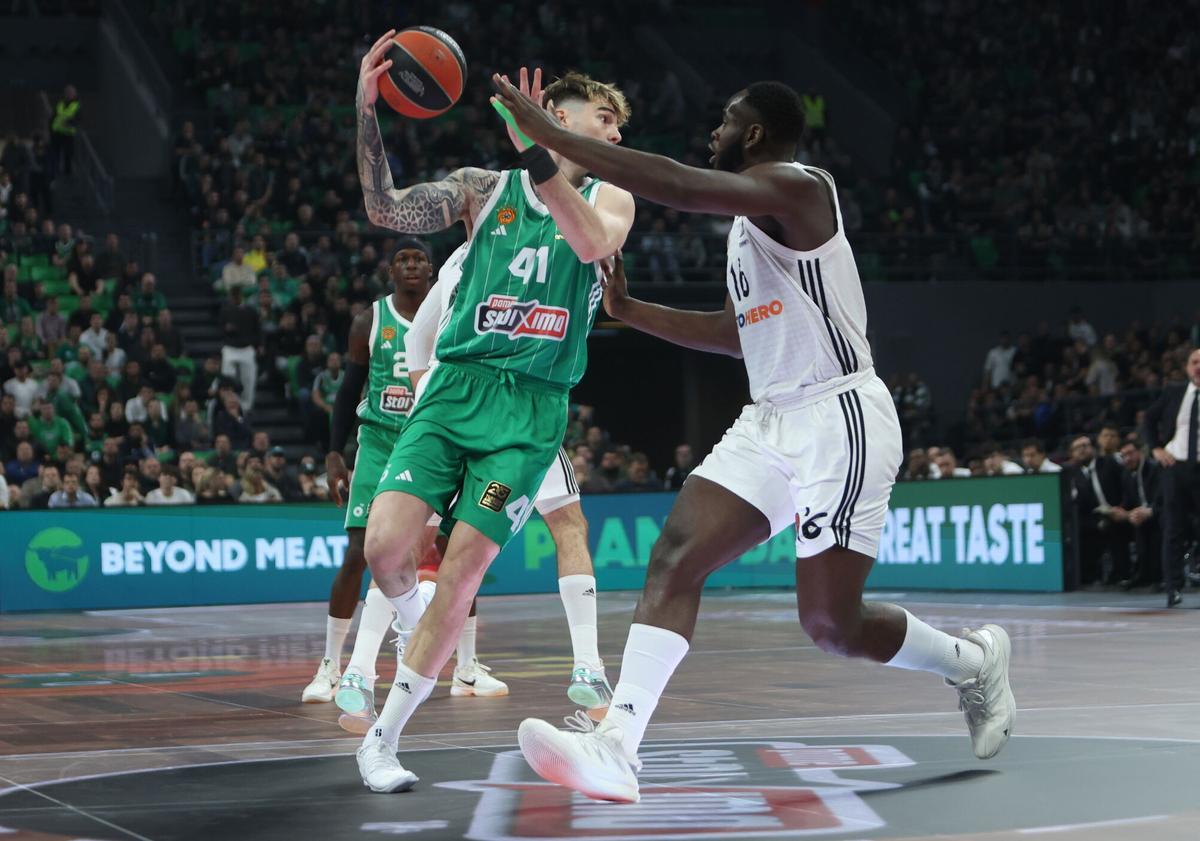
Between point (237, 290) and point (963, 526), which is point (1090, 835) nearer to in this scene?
point (963, 526)

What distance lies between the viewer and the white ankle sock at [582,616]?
25.1 ft

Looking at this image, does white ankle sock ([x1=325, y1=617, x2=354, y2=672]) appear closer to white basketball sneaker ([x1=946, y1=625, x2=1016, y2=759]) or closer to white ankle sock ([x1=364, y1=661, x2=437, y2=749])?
white ankle sock ([x1=364, y1=661, x2=437, y2=749])

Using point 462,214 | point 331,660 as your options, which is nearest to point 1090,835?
point 462,214

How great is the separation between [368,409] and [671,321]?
2.91m

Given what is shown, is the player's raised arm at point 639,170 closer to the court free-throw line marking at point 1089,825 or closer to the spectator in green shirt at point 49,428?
the court free-throw line marking at point 1089,825

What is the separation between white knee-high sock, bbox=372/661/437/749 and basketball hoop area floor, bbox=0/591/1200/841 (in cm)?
22

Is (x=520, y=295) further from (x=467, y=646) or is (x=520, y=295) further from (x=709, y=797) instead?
(x=467, y=646)

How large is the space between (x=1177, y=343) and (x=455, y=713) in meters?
19.3

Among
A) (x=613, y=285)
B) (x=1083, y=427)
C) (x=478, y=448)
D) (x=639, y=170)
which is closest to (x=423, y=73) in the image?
(x=613, y=285)

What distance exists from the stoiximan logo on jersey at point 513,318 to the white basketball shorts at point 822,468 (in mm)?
890

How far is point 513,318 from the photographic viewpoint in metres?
6.05

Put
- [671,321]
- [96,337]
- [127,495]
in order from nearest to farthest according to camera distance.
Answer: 1. [671,321]
2. [127,495]
3. [96,337]

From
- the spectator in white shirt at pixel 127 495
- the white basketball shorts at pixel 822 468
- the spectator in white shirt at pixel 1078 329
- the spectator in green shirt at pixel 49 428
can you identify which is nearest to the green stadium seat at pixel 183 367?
the spectator in green shirt at pixel 49 428

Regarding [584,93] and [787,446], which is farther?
[584,93]
